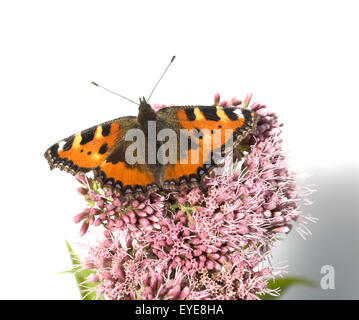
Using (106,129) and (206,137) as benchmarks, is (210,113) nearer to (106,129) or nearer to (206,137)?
(206,137)

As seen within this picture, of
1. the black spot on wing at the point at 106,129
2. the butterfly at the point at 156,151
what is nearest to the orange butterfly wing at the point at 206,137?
the butterfly at the point at 156,151

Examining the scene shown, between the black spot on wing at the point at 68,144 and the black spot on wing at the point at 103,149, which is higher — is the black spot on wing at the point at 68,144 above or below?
above

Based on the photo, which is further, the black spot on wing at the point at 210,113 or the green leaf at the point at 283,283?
the green leaf at the point at 283,283

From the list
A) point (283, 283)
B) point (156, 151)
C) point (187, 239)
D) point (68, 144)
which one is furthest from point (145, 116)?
point (283, 283)

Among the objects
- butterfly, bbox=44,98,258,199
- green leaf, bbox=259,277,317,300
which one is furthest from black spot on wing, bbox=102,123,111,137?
green leaf, bbox=259,277,317,300

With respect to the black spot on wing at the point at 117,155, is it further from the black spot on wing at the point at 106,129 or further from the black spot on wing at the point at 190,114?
the black spot on wing at the point at 190,114

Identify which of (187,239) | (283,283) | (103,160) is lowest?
(283,283)
